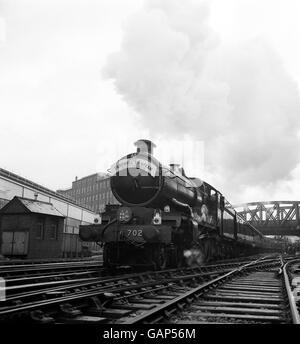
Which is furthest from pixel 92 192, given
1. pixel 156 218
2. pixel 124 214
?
pixel 156 218

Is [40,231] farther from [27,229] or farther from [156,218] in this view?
[156,218]

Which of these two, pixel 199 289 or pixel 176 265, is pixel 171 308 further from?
pixel 176 265

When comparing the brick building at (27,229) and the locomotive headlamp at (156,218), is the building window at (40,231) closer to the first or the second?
the brick building at (27,229)

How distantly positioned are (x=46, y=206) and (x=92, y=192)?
2587 inches

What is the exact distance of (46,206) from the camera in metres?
25.6

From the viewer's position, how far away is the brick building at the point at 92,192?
282 ft

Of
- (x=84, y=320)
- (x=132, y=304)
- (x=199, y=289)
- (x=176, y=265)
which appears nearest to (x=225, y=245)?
(x=176, y=265)

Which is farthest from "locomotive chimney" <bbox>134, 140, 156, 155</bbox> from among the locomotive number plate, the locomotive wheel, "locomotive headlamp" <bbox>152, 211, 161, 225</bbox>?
the locomotive wheel

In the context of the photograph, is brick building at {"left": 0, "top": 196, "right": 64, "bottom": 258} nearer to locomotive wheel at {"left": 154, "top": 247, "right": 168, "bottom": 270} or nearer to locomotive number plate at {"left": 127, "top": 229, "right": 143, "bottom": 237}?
locomotive wheel at {"left": 154, "top": 247, "right": 168, "bottom": 270}

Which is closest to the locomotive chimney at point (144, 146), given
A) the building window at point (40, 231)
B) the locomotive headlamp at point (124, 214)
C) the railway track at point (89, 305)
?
the locomotive headlamp at point (124, 214)

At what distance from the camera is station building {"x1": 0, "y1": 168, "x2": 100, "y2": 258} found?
74.0ft

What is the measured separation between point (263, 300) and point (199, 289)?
120cm

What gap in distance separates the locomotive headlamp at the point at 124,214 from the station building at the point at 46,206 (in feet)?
40.9

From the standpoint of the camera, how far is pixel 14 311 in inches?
183
